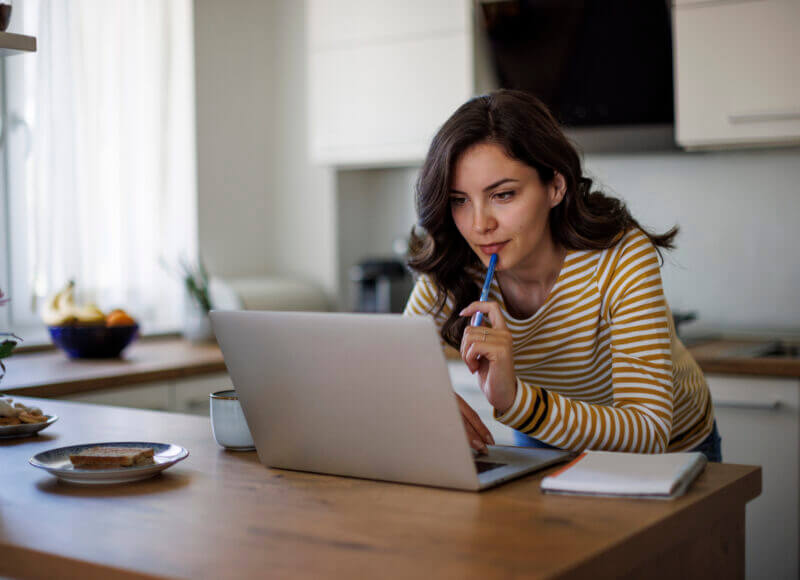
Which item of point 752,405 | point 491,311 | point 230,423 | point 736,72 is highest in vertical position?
point 736,72

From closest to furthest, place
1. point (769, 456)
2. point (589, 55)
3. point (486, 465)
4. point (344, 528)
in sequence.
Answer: point (344, 528)
point (486, 465)
point (769, 456)
point (589, 55)

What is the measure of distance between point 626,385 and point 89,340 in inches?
66.6

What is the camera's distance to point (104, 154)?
2.92m

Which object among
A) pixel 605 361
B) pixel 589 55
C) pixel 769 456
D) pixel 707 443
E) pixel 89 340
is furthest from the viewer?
pixel 589 55

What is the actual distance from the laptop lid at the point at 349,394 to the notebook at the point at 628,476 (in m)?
0.11

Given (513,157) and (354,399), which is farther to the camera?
(513,157)

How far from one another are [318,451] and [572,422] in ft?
1.14

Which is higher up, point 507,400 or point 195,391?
point 507,400

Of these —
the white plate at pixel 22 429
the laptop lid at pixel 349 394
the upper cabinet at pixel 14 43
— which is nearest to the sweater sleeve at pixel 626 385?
the laptop lid at pixel 349 394

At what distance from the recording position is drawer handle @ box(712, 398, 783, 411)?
225cm

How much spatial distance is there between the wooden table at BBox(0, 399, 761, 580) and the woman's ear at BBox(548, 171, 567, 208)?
20.1 inches

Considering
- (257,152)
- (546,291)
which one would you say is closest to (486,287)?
(546,291)

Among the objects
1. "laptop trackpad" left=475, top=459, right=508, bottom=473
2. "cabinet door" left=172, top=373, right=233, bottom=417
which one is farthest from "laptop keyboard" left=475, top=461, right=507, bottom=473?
"cabinet door" left=172, top=373, right=233, bottom=417

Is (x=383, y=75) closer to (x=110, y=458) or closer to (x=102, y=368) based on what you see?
(x=102, y=368)
